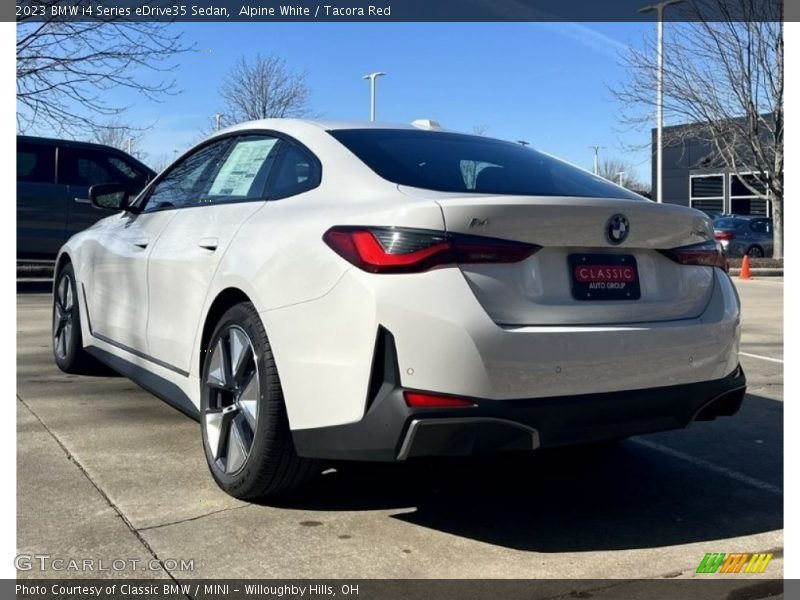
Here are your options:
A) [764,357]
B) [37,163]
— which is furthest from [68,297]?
[37,163]

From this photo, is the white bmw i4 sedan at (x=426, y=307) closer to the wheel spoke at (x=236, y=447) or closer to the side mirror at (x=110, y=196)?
the wheel spoke at (x=236, y=447)

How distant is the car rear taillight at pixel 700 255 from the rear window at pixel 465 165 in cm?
35

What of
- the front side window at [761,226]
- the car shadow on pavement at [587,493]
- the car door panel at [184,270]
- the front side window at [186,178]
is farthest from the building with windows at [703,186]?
the car door panel at [184,270]

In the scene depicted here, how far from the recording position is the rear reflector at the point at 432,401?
2.84 meters

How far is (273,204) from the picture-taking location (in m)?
3.59

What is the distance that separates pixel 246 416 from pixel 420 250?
109 cm

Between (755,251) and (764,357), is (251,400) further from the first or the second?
(755,251)

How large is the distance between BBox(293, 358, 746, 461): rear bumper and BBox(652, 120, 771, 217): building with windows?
38.8m

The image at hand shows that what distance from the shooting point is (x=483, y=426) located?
286 cm

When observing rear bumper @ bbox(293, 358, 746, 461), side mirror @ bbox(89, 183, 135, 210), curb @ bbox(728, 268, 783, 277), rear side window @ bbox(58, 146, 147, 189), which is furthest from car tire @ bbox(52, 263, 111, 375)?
curb @ bbox(728, 268, 783, 277)

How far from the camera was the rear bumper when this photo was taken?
9.33 feet

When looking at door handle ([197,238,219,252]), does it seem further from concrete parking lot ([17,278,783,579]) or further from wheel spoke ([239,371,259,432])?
concrete parking lot ([17,278,783,579])

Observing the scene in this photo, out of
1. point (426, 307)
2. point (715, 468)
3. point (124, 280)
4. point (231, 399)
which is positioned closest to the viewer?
point (426, 307)

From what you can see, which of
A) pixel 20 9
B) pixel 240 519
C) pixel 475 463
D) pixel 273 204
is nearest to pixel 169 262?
pixel 273 204
